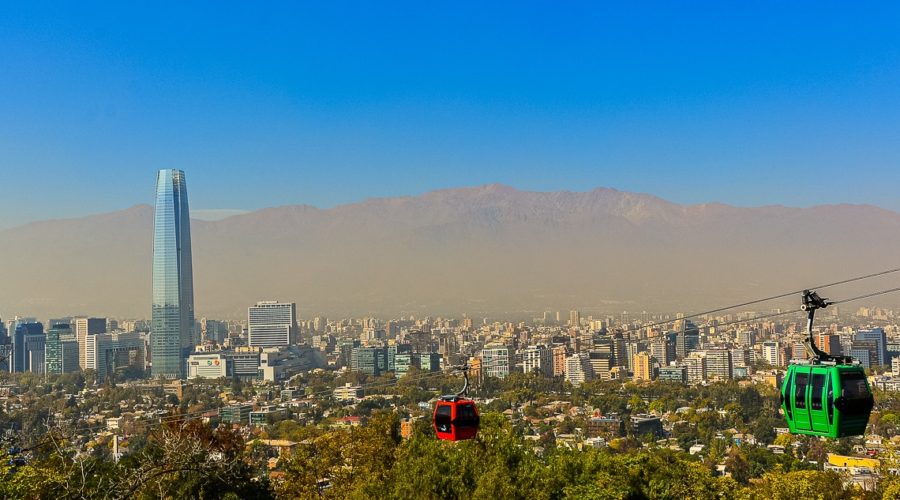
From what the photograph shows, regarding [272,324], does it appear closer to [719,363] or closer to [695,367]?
[695,367]

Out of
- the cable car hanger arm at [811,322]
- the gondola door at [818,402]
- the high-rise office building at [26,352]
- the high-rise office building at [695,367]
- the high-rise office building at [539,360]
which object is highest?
the cable car hanger arm at [811,322]

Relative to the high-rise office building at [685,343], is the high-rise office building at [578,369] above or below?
below

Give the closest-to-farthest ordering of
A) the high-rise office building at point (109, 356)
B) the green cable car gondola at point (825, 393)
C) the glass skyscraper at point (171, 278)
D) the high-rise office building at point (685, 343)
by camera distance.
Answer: the green cable car gondola at point (825, 393) < the high-rise office building at point (685, 343) < the high-rise office building at point (109, 356) < the glass skyscraper at point (171, 278)

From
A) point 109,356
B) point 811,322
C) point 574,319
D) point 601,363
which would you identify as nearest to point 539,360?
point 601,363

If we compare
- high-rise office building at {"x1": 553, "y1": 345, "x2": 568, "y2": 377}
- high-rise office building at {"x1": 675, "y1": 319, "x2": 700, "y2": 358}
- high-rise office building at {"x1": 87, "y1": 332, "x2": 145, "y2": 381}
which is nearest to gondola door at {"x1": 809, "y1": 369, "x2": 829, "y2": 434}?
high-rise office building at {"x1": 553, "y1": 345, "x2": 568, "y2": 377}

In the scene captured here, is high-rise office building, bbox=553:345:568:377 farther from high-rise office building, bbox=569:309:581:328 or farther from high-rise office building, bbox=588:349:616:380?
high-rise office building, bbox=569:309:581:328

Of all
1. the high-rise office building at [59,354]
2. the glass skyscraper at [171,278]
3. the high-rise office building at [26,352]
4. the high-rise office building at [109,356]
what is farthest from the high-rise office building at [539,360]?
the high-rise office building at [26,352]

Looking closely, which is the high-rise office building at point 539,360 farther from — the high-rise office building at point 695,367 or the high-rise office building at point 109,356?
the high-rise office building at point 109,356
